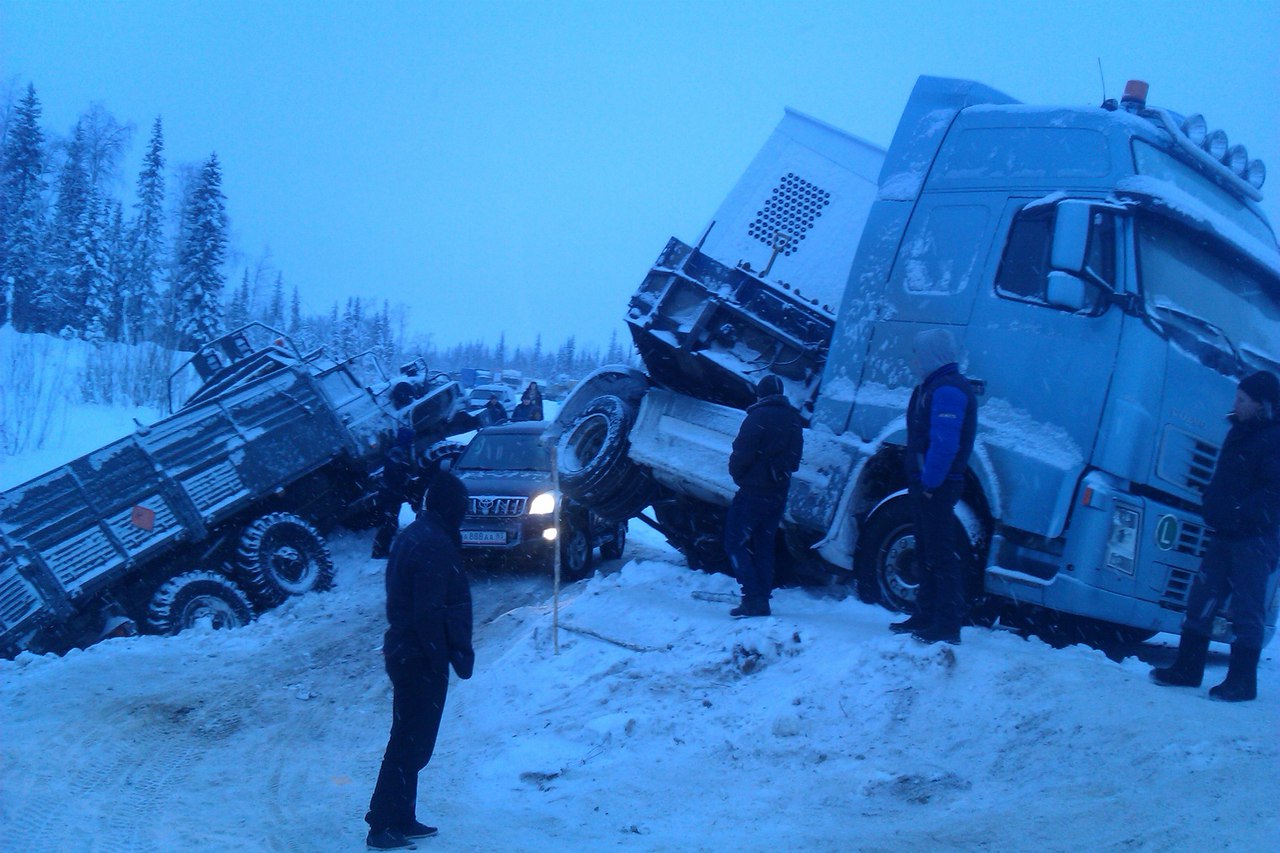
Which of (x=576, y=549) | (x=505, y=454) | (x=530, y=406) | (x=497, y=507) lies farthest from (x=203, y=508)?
(x=530, y=406)

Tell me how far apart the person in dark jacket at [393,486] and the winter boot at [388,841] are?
7.95 m

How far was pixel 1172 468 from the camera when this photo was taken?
5.65 metres

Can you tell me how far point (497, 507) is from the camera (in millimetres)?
10789

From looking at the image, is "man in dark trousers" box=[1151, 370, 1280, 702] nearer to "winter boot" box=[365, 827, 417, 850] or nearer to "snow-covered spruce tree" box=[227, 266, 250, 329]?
"winter boot" box=[365, 827, 417, 850]

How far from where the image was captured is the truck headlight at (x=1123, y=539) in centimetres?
547

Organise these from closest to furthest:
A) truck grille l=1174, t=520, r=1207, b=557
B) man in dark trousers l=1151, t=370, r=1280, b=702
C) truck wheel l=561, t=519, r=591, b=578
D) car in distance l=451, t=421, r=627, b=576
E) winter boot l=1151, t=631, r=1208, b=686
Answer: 1. man in dark trousers l=1151, t=370, r=1280, b=702
2. winter boot l=1151, t=631, r=1208, b=686
3. truck grille l=1174, t=520, r=1207, b=557
4. car in distance l=451, t=421, r=627, b=576
5. truck wheel l=561, t=519, r=591, b=578

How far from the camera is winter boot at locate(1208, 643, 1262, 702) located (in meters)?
4.94

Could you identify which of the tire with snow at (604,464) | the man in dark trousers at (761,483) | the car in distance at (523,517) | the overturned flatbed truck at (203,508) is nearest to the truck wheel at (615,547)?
Result: the car in distance at (523,517)

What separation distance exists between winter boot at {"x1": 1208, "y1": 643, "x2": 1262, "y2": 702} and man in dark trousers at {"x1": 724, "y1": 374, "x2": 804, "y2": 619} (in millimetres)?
2756

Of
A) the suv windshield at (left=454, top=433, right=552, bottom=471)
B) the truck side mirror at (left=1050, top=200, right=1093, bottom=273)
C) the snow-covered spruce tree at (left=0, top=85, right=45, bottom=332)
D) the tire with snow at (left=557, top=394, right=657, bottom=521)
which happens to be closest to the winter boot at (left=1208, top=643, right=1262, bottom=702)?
the truck side mirror at (left=1050, top=200, right=1093, bottom=273)

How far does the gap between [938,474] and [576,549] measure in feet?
20.8

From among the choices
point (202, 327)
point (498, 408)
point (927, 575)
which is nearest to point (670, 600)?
point (927, 575)

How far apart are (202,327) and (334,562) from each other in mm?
30549

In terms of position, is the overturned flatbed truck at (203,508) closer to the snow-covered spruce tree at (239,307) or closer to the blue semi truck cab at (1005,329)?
the blue semi truck cab at (1005,329)
